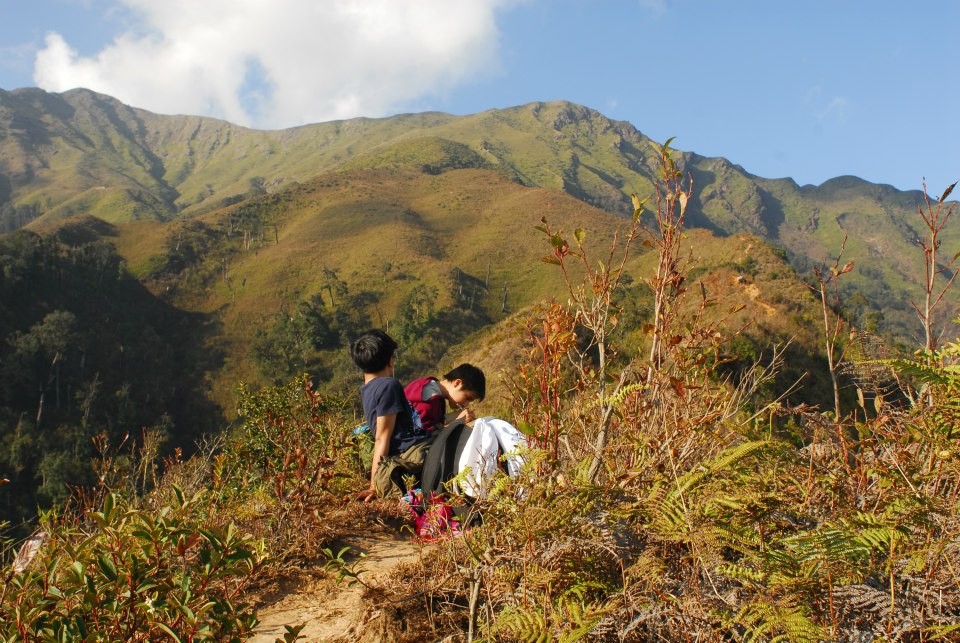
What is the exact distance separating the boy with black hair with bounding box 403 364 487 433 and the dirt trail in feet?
3.22

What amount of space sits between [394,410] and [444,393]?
44 centimetres

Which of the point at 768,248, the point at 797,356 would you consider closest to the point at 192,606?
the point at 797,356

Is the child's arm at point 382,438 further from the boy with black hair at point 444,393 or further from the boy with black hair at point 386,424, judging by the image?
the boy with black hair at point 444,393

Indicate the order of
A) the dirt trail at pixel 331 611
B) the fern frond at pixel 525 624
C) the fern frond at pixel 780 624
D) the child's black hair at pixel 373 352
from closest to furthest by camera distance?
the fern frond at pixel 780 624 < the fern frond at pixel 525 624 < the dirt trail at pixel 331 611 < the child's black hair at pixel 373 352

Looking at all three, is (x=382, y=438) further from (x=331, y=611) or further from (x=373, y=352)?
(x=331, y=611)

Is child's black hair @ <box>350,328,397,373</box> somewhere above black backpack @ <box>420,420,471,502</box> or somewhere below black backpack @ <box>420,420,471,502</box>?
above

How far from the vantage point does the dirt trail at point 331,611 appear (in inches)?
89.2

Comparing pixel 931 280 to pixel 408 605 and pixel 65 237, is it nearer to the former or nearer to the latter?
pixel 408 605

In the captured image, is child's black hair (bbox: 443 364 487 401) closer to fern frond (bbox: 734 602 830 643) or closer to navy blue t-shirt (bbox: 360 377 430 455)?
navy blue t-shirt (bbox: 360 377 430 455)

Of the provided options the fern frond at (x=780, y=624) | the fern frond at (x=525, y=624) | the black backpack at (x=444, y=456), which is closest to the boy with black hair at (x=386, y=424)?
the black backpack at (x=444, y=456)

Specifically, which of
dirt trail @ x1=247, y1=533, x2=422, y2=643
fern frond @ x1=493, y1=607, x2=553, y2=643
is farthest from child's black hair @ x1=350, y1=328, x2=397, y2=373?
fern frond @ x1=493, y1=607, x2=553, y2=643

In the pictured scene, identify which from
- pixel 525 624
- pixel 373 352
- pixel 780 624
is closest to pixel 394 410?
pixel 373 352

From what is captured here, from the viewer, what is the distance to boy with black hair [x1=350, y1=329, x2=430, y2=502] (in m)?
3.71

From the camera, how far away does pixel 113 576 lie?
1582 millimetres
